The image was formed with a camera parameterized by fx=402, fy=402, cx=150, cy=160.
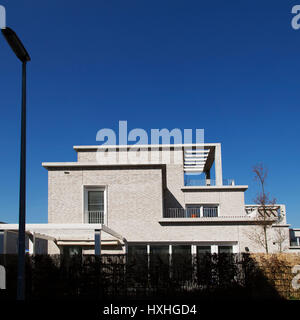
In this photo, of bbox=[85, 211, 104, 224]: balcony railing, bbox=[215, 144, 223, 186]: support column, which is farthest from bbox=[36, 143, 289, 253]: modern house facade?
bbox=[215, 144, 223, 186]: support column

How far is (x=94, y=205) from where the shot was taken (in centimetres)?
2311

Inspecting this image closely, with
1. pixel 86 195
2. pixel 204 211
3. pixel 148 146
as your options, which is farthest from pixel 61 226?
pixel 148 146

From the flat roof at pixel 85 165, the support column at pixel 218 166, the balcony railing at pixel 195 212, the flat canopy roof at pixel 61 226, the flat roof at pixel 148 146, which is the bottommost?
the flat canopy roof at pixel 61 226

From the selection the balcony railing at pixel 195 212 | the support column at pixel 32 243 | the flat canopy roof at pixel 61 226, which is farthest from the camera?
the balcony railing at pixel 195 212

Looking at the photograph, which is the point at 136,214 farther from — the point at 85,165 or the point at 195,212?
the point at 195,212

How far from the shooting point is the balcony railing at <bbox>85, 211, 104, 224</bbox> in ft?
74.8

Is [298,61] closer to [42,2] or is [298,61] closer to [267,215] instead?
[267,215]

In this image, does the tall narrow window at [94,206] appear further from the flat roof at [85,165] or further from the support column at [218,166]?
the support column at [218,166]

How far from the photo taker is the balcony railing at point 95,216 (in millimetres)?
22797

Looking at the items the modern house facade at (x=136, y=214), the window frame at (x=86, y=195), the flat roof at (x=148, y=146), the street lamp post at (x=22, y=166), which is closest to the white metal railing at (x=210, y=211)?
the modern house facade at (x=136, y=214)

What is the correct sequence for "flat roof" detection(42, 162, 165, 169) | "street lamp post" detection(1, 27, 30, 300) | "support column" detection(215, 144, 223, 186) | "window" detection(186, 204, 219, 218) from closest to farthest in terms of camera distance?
"street lamp post" detection(1, 27, 30, 300) < "flat roof" detection(42, 162, 165, 169) < "window" detection(186, 204, 219, 218) < "support column" detection(215, 144, 223, 186)

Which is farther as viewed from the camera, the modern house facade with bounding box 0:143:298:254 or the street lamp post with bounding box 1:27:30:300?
the modern house facade with bounding box 0:143:298:254

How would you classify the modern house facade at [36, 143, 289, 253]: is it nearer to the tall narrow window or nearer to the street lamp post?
the tall narrow window

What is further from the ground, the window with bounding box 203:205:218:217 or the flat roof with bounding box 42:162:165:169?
the flat roof with bounding box 42:162:165:169
